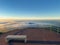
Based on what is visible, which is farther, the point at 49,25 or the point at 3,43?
the point at 49,25

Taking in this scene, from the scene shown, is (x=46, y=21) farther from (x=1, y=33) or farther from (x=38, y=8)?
(x=1, y=33)

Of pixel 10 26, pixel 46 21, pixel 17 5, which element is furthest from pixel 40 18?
pixel 10 26

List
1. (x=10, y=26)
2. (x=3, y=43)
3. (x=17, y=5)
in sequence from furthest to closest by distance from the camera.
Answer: (x=10, y=26) → (x=17, y=5) → (x=3, y=43)

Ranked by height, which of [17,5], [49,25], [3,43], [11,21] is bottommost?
[3,43]

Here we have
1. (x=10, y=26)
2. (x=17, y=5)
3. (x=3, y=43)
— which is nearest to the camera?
(x=3, y=43)

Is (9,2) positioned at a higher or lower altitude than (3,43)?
higher

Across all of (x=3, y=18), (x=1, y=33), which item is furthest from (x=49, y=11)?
(x=1, y=33)

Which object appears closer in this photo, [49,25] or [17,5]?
[17,5]

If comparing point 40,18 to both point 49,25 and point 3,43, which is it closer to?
point 49,25

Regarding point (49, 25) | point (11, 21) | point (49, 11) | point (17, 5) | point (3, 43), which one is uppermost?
point (17, 5)
